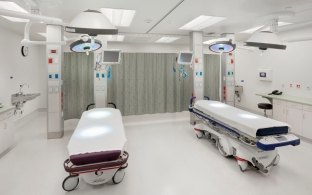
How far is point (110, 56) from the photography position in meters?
4.25

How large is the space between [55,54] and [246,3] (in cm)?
397

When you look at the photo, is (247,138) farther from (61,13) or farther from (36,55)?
(36,55)

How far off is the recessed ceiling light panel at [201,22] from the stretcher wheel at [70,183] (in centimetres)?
366

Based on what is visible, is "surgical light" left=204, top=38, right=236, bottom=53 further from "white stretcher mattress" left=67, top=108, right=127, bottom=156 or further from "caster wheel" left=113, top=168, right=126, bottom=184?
"caster wheel" left=113, top=168, right=126, bottom=184

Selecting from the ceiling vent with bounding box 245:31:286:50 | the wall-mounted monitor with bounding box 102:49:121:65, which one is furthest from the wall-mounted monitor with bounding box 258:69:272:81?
the wall-mounted monitor with bounding box 102:49:121:65

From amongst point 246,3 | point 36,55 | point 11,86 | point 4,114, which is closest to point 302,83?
point 246,3

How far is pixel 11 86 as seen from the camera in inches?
207

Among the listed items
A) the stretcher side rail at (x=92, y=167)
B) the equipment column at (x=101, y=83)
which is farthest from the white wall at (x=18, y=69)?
the stretcher side rail at (x=92, y=167)

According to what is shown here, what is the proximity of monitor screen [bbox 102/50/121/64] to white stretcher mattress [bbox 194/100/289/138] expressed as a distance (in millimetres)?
2174

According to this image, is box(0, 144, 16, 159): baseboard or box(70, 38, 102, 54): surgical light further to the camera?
box(0, 144, 16, 159): baseboard

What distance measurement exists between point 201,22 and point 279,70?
10.2 feet

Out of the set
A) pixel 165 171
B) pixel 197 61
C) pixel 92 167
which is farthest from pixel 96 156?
pixel 197 61

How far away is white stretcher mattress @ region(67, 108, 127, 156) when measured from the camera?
247 centimetres

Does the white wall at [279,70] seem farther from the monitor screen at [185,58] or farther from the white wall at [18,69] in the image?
the white wall at [18,69]
